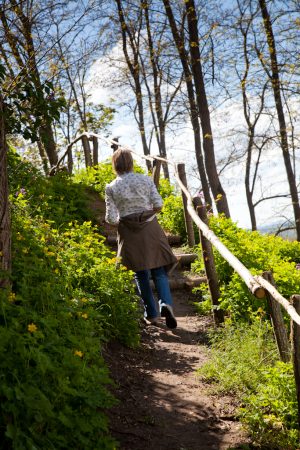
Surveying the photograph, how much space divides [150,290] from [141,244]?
0.56 metres

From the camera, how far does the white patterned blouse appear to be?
19.1 feet

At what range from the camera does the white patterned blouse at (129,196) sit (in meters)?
5.81

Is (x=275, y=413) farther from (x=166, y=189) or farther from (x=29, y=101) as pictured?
(x=166, y=189)

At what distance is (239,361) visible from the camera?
461 cm

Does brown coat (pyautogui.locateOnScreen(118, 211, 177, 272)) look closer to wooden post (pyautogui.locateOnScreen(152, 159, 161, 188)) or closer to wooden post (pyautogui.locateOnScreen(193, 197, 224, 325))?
wooden post (pyautogui.locateOnScreen(193, 197, 224, 325))

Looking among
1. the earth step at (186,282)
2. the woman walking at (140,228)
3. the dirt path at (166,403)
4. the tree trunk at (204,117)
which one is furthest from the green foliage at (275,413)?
the tree trunk at (204,117)

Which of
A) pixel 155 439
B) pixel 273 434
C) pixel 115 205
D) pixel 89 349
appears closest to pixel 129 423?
pixel 155 439

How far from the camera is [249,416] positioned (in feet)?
12.4

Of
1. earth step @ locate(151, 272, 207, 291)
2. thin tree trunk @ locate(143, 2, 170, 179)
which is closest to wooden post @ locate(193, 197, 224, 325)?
earth step @ locate(151, 272, 207, 291)

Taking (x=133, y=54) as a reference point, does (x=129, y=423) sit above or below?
below

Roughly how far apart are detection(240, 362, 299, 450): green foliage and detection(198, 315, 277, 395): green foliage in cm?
35

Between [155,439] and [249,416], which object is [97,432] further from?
[249,416]

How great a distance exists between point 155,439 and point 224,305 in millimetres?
2716

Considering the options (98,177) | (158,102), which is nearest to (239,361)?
(98,177)
